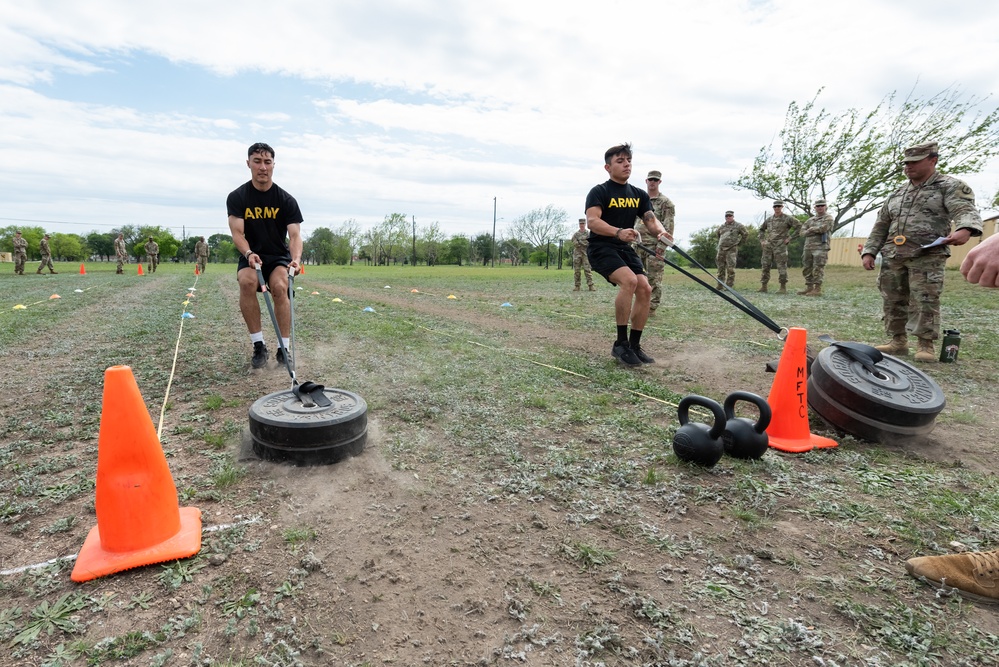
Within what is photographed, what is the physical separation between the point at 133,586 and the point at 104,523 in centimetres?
31

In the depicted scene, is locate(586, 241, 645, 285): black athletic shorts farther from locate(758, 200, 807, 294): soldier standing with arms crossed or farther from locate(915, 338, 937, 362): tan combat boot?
locate(758, 200, 807, 294): soldier standing with arms crossed

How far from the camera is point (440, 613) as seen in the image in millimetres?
1886

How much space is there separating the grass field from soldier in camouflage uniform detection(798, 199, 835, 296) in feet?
35.7

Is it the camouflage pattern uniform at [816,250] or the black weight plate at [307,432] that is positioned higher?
the camouflage pattern uniform at [816,250]

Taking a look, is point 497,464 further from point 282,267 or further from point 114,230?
point 114,230

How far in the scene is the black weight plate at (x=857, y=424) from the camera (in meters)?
3.39

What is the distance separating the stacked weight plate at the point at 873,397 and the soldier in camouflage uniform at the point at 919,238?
2843 mm

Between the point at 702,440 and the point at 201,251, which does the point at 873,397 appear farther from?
the point at 201,251

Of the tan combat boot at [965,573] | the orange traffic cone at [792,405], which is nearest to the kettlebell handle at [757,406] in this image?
the orange traffic cone at [792,405]

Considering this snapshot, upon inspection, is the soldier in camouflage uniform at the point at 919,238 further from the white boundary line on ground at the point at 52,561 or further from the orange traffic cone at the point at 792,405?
the white boundary line on ground at the point at 52,561

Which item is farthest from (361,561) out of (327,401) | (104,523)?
(327,401)

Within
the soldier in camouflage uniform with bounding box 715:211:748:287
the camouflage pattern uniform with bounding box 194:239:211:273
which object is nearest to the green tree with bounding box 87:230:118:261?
the camouflage pattern uniform with bounding box 194:239:211:273

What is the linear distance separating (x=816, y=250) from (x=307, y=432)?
1586 centimetres

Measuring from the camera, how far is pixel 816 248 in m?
14.9
